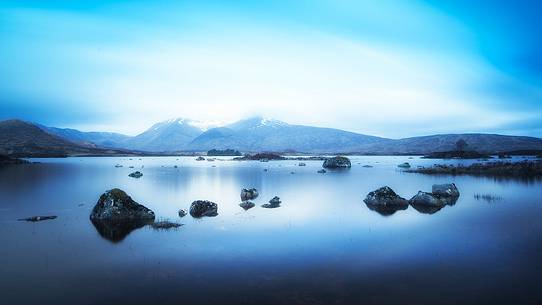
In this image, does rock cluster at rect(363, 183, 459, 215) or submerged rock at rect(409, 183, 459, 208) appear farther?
submerged rock at rect(409, 183, 459, 208)

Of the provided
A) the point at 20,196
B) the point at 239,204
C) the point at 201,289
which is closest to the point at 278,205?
the point at 239,204

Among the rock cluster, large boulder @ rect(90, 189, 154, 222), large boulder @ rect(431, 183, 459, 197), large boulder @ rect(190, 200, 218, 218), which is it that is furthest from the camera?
large boulder @ rect(431, 183, 459, 197)

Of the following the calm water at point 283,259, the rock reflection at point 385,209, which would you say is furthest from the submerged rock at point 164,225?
the rock reflection at point 385,209

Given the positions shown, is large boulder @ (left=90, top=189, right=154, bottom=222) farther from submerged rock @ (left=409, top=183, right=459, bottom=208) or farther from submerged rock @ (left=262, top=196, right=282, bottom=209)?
submerged rock @ (left=409, top=183, right=459, bottom=208)

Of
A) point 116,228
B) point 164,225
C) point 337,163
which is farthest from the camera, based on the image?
point 337,163

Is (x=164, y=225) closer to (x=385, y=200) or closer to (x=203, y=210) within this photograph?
(x=203, y=210)

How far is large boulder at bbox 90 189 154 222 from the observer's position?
2217cm

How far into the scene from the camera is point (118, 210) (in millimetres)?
22250

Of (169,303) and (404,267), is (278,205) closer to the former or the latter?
(404,267)

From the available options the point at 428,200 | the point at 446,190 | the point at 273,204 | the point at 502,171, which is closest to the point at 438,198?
the point at 428,200

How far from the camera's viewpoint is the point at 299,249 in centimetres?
1566

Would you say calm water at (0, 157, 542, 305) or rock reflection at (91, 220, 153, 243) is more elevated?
calm water at (0, 157, 542, 305)

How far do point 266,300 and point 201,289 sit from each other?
2.20m

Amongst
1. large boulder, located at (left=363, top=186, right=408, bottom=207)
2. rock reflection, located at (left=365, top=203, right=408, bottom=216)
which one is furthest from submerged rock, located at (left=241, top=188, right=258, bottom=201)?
rock reflection, located at (left=365, top=203, right=408, bottom=216)
